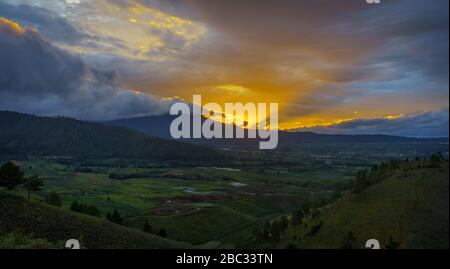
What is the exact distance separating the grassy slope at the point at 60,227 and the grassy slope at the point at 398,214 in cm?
2932

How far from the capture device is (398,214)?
56375 millimetres

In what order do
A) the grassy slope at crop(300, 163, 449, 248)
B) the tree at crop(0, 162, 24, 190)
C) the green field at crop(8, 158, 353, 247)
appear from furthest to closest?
the green field at crop(8, 158, 353, 247), the tree at crop(0, 162, 24, 190), the grassy slope at crop(300, 163, 449, 248)

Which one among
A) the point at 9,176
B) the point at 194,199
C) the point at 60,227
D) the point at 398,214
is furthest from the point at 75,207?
the point at 194,199

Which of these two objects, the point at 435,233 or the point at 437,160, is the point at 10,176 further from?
the point at 437,160

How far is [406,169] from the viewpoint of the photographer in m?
86.8

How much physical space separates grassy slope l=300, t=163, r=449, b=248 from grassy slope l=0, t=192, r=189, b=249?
96.2 ft

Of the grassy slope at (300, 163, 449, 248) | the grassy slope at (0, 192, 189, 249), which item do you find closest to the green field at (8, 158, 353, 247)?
the grassy slope at (300, 163, 449, 248)

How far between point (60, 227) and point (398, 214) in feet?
161

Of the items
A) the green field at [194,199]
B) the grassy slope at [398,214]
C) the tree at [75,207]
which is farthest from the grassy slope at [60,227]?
the green field at [194,199]

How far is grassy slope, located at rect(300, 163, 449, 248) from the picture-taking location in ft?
149

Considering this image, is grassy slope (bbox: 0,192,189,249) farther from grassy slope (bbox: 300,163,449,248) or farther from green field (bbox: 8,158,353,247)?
green field (bbox: 8,158,353,247)

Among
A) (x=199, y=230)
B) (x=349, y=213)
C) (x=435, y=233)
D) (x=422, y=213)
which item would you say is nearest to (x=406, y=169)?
(x=349, y=213)

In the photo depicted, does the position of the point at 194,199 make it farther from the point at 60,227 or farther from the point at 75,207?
the point at 60,227
